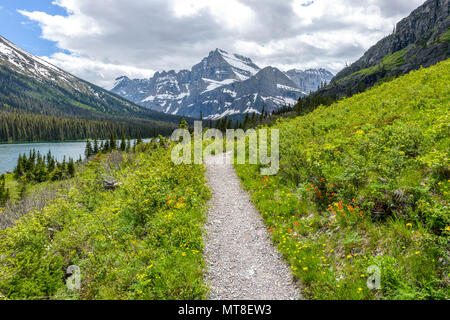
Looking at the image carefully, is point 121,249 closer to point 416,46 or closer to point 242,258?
point 242,258

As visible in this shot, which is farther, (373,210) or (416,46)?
(416,46)

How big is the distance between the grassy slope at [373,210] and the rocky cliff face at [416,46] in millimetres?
146845

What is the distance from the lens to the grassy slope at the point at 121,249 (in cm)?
556

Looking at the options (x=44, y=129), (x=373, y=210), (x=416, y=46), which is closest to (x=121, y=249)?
(x=373, y=210)

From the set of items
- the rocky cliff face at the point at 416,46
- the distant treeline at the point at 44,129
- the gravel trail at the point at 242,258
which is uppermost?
the rocky cliff face at the point at 416,46

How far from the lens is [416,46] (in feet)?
518

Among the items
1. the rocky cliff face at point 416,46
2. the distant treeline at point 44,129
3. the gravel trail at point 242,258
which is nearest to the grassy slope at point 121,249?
the gravel trail at point 242,258

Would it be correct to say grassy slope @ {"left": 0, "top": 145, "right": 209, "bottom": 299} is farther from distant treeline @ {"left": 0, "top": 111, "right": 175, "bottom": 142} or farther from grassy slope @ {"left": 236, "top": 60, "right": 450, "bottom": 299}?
distant treeline @ {"left": 0, "top": 111, "right": 175, "bottom": 142}

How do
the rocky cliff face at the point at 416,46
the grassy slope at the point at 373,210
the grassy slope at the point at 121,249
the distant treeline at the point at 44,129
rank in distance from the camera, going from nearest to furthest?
the grassy slope at the point at 373,210 → the grassy slope at the point at 121,249 → the rocky cliff face at the point at 416,46 → the distant treeline at the point at 44,129

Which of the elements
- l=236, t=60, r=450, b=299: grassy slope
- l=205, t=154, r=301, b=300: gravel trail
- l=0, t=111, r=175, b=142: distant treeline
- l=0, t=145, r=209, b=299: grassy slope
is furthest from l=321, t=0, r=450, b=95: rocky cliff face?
l=0, t=111, r=175, b=142: distant treeline

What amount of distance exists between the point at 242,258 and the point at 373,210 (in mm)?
4133

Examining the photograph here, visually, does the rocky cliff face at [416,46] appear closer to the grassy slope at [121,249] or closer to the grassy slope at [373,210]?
the grassy slope at [373,210]
